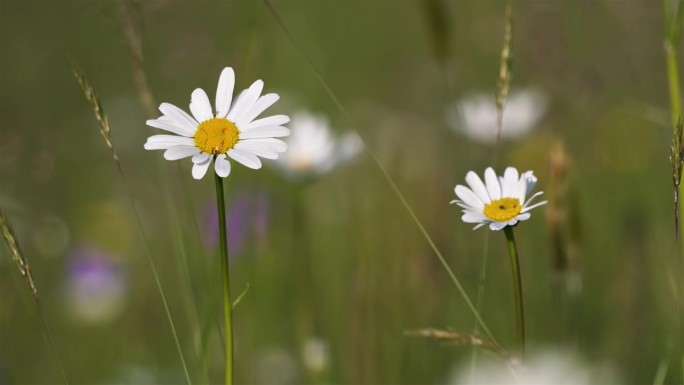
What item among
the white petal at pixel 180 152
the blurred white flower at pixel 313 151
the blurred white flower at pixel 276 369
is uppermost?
the blurred white flower at pixel 313 151

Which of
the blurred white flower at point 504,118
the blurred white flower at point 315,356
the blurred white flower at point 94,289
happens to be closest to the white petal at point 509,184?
the blurred white flower at point 315,356

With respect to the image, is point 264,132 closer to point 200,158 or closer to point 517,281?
point 200,158

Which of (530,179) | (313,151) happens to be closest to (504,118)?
(313,151)

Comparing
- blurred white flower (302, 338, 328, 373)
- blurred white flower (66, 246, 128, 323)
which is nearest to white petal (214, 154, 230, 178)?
blurred white flower (302, 338, 328, 373)

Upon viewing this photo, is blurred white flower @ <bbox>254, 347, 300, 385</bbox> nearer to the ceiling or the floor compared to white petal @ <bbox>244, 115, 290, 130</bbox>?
nearer to the floor

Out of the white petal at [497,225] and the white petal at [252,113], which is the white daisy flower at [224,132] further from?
the white petal at [497,225]

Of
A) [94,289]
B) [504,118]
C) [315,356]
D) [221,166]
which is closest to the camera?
[221,166]

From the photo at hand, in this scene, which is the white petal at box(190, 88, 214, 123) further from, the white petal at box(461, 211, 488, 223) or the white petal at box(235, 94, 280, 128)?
the white petal at box(461, 211, 488, 223)
